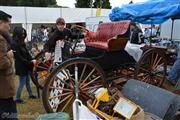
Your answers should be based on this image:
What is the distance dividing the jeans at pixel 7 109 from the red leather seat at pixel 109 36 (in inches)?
87.7

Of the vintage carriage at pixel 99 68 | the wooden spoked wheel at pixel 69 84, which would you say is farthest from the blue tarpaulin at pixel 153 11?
the wooden spoked wheel at pixel 69 84

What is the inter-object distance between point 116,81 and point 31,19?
18105mm

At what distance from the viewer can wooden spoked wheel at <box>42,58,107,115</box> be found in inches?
184

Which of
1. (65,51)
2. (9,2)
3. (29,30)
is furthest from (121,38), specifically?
(9,2)

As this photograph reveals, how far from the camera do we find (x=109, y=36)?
603 centimetres

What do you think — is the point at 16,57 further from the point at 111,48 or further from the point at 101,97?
the point at 101,97

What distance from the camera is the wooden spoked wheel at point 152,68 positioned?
6078 millimetres

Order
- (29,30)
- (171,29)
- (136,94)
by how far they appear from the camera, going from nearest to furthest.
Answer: (136,94)
(171,29)
(29,30)

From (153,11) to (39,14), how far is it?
53.7ft

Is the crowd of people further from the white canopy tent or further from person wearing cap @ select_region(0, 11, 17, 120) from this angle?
the white canopy tent

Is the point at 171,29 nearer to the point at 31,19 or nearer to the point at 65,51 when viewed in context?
the point at 65,51

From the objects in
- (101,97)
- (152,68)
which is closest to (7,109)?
(101,97)

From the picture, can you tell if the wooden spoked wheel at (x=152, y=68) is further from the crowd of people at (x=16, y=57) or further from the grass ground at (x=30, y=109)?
the grass ground at (x=30, y=109)

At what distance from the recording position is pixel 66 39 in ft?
19.9
